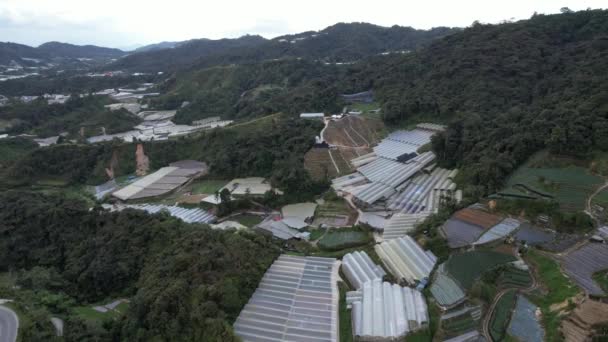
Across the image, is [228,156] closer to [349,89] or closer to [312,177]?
[312,177]

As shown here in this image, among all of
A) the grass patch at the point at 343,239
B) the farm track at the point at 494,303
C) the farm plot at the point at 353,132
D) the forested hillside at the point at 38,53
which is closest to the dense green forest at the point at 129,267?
the grass patch at the point at 343,239

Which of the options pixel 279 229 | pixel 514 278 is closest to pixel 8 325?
pixel 279 229

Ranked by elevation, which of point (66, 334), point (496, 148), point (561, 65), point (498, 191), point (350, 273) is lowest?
point (66, 334)

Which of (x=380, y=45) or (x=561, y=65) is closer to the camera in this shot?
(x=561, y=65)

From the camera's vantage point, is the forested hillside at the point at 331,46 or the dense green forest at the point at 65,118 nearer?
the dense green forest at the point at 65,118

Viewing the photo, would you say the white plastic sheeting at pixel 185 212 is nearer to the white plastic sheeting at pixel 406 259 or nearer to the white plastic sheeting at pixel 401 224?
the white plastic sheeting at pixel 401 224

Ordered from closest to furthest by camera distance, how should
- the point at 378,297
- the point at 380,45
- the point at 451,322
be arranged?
the point at 451,322 → the point at 378,297 → the point at 380,45

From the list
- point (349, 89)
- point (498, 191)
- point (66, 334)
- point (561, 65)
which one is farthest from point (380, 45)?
point (66, 334)

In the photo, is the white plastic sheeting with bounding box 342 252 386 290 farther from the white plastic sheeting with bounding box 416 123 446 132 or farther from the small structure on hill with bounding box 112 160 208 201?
the white plastic sheeting with bounding box 416 123 446 132
